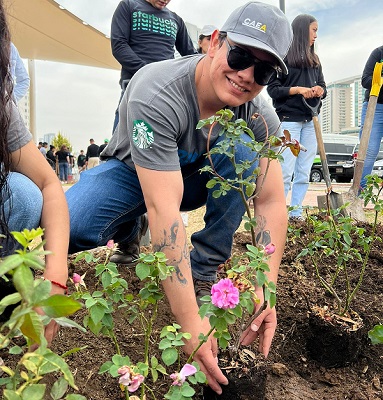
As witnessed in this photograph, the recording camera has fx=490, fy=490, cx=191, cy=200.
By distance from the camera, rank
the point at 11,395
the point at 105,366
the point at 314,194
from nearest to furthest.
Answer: the point at 11,395, the point at 105,366, the point at 314,194

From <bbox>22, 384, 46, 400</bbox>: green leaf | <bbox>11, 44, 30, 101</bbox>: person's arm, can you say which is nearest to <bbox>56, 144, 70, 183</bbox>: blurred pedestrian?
<bbox>11, 44, 30, 101</bbox>: person's arm

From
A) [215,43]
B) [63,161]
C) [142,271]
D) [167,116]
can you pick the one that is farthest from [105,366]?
[63,161]

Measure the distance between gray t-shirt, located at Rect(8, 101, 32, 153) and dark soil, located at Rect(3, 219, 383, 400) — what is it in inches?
26.9

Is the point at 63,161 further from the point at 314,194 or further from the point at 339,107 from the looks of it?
the point at 339,107

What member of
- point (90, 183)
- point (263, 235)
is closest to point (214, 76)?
point (263, 235)

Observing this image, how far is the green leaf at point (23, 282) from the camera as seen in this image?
0.52 metres

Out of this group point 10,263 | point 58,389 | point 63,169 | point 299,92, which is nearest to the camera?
point 10,263

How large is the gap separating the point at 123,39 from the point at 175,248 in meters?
2.21

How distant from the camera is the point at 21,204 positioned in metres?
1.54

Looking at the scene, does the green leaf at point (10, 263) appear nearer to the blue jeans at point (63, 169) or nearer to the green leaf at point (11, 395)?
the green leaf at point (11, 395)

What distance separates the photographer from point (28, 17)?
1396 cm

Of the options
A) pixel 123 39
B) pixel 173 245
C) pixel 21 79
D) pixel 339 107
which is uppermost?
pixel 123 39

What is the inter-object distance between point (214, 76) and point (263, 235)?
61 cm

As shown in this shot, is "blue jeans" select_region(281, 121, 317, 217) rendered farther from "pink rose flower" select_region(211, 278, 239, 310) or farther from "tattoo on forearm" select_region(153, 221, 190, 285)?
"pink rose flower" select_region(211, 278, 239, 310)
